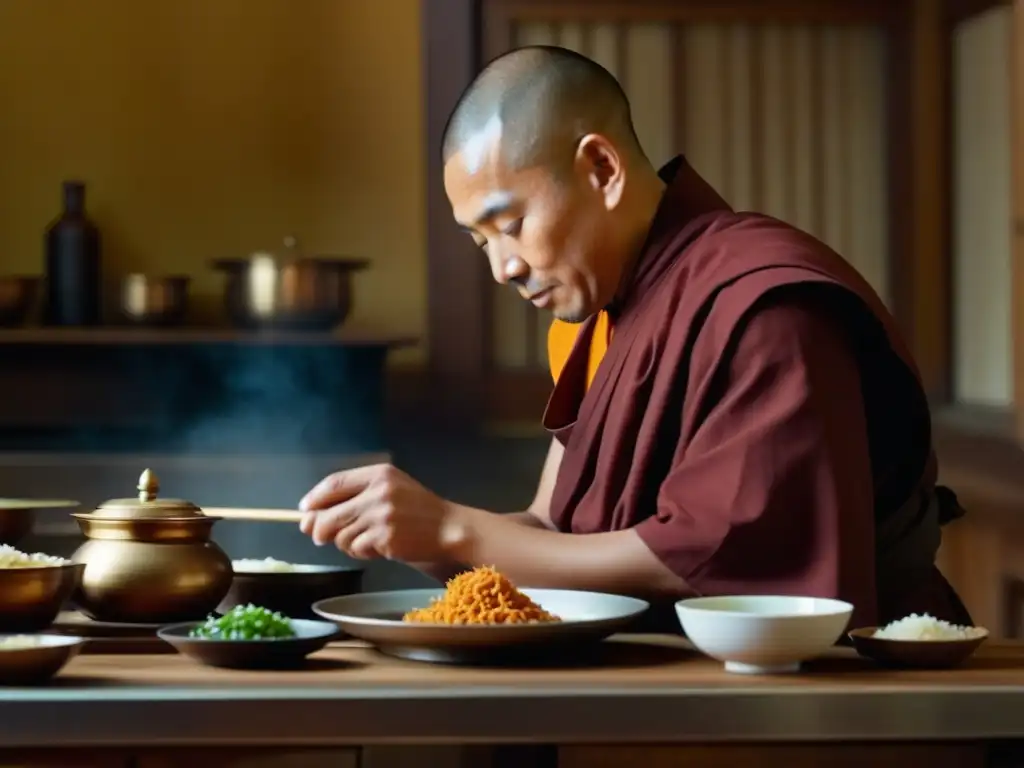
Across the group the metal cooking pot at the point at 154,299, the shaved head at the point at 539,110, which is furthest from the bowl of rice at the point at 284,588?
the metal cooking pot at the point at 154,299

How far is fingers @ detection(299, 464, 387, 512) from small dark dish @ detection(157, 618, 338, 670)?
29cm

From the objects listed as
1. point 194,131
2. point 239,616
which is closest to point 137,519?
point 239,616

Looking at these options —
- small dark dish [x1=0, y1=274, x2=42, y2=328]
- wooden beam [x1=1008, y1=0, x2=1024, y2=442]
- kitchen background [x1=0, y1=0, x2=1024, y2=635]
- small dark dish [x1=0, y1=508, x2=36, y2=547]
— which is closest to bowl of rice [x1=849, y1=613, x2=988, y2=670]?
small dark dish [x1=0, y1=508, x2=36, y2=547]

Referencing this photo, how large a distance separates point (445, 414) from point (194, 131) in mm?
835

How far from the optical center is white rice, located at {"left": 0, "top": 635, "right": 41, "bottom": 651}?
124 centimetres

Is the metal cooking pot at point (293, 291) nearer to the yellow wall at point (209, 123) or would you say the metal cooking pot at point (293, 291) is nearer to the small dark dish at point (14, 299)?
the yellow wall at point (209, 123)

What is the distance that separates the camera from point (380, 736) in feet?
3.89

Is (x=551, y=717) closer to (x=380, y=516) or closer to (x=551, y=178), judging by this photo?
(x=380, y=516)

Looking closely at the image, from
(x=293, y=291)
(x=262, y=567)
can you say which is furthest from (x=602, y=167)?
(x=293, y=291)

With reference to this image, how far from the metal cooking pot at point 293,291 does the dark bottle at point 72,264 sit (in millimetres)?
320

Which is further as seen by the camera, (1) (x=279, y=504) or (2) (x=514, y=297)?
(2) (x=514, y=297)

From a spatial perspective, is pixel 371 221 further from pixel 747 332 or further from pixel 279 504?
pixel 747 332

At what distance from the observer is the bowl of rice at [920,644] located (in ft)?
4.42

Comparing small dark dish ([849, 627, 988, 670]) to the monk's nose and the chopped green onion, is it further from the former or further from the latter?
the monk's nose
